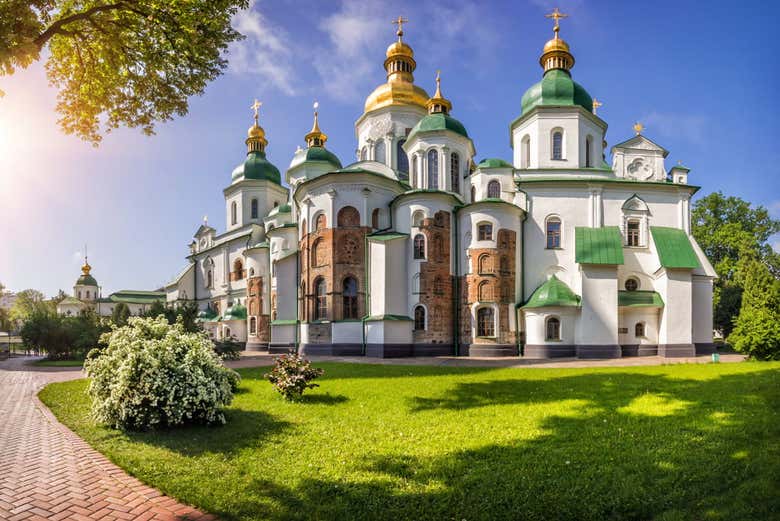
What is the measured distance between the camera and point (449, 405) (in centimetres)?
977

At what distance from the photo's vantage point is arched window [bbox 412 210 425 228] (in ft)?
80.9

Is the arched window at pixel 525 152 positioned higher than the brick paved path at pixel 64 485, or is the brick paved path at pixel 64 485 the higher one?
the arched window at pixel 525 152

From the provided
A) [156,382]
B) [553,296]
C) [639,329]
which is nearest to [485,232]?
[553,296]

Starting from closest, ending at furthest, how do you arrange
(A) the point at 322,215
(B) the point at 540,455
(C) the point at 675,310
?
(B) the point at 540,455 → (C) the point at 675,310 → (A) the point at 322,215

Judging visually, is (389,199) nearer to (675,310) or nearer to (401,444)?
(675,310)

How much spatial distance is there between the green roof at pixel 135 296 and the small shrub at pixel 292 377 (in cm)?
6509

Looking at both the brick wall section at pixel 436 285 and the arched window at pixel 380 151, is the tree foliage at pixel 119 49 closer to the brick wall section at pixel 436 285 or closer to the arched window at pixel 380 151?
the brick wall section at pixel 436 285

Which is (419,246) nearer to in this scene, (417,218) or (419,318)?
(417,218)

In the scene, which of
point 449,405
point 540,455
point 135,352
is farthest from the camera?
point 449,405

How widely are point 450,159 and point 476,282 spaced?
27.1ft

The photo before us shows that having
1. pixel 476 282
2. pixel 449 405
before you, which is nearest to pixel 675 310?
pixel 476 282

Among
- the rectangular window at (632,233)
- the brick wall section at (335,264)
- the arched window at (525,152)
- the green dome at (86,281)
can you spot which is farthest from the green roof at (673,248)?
the green dome at (86,281)

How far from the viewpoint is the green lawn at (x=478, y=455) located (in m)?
4.76

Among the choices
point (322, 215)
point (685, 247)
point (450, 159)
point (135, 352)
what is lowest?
point (135, 352)
